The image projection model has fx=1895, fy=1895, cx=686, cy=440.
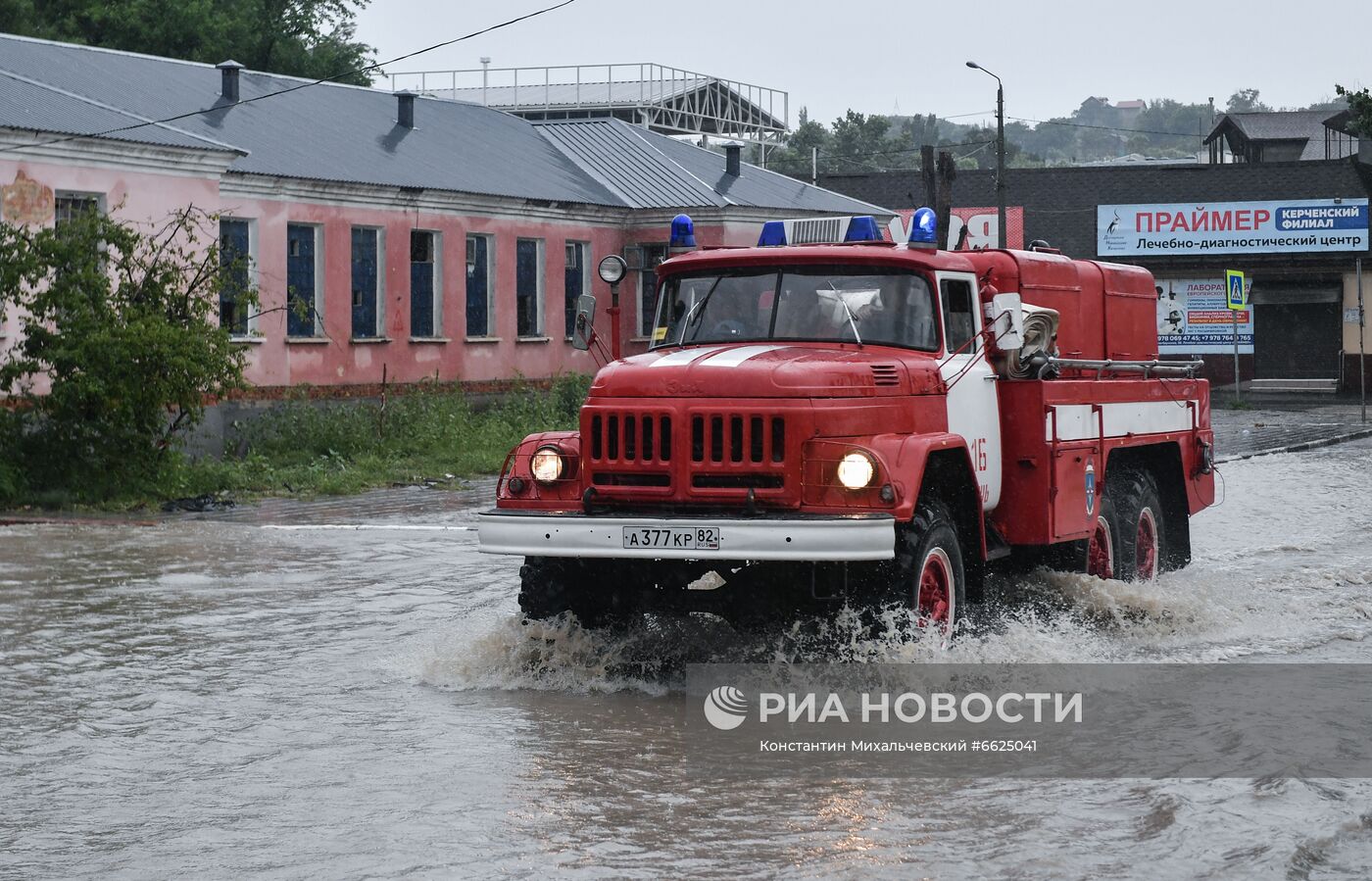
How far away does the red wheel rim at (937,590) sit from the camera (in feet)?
32.5

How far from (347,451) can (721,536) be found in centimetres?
1867

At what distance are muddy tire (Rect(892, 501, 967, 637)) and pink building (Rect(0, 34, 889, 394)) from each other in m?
14.3

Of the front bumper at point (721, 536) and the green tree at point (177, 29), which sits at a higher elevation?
the green tree at point (177, 29)

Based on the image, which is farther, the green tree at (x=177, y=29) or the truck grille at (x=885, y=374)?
the green tree at (x=177, y=29)

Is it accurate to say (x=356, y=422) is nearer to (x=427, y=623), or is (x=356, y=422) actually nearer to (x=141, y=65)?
(x=141, y=65)

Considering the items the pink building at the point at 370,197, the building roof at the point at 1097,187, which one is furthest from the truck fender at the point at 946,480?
the building roof at the point at 1097,187

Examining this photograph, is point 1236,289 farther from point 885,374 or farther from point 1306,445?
point 885,374

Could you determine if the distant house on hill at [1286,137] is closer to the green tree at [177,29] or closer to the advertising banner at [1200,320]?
the advertising banner at [1200,320]

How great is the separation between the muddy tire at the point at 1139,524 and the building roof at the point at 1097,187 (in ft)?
133

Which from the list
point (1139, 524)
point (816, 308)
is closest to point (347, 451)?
point (1139, 524)

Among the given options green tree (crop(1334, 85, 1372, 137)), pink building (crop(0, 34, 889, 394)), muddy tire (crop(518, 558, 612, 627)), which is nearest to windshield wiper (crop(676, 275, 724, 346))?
muddy tire (crop(518, 558, 612, 627))

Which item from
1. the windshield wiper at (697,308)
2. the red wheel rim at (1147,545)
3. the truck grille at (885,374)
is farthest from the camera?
the red wheel rim at (1147,545)

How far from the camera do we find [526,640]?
34.7 ft

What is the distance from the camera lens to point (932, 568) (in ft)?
32.8
